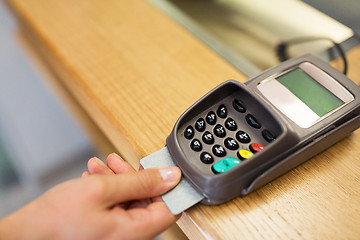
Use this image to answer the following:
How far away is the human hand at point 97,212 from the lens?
0.33 m

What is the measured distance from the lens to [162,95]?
0.50 meters

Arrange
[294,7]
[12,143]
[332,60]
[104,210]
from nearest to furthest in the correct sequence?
[104,210] < [332,60] < [294,7] < [12,143]

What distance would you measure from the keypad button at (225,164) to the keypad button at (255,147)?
0.02 metres

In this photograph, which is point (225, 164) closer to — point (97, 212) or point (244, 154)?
point (244, 154)

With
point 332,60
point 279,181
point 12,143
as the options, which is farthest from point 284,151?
point 12,143

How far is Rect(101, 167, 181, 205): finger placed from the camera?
343 mm

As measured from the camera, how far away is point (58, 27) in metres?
0.62

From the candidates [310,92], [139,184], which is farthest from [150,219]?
[310,92]

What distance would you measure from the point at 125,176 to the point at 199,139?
0.09 m

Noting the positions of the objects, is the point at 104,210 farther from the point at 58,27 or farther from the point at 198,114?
the point at 58,27

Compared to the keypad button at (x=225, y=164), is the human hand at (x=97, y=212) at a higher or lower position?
higher

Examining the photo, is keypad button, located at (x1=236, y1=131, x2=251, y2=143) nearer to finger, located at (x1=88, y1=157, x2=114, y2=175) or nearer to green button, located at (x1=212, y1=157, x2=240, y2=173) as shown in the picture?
green button, located at (x1=212, y1=157, x2=240, y2=173)

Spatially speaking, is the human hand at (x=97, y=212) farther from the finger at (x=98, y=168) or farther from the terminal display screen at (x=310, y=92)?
the terminal display screen at (x=310, y=92)

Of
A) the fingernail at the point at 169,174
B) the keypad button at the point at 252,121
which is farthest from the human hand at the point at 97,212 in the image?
the keypad button at the point at 252,121
